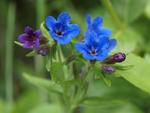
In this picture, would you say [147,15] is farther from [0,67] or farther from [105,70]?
[0,67]

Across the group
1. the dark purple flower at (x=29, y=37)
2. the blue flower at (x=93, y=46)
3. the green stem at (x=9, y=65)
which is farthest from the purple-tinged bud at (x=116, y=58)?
the green stem at (x=9, y=65)

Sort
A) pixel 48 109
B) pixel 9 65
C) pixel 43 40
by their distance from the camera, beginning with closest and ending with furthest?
1. pixel 43 40
2. pixel 48 109
3. pixel 9 65

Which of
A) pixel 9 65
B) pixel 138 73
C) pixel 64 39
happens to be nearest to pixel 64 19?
pixel 64 39

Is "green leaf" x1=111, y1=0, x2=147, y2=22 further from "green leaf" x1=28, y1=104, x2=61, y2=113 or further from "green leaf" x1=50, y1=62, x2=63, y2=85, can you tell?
"green leaf" x1=50, y1=62, x2=63, y2=85

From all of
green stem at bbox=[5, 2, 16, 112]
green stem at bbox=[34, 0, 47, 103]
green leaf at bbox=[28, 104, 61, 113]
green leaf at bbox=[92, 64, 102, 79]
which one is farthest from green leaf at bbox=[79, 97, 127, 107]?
green stem at bbox=[5, 2, 16, 112]

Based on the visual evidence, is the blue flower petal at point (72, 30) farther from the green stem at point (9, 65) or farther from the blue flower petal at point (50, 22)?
the green stem at point (9, 65)

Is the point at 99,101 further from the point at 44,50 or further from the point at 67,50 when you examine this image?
the point at 44,50
